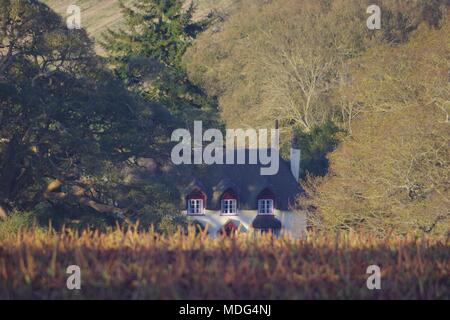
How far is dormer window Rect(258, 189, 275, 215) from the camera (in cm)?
4806

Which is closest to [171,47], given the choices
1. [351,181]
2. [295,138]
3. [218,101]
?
[218,101]

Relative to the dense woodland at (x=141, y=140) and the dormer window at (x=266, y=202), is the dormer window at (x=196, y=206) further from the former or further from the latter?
the dense woodland at (x=141, y=140)

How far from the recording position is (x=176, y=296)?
8.18 metres

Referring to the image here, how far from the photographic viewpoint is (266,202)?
159ft

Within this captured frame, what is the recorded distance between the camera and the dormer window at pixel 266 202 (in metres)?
48.1

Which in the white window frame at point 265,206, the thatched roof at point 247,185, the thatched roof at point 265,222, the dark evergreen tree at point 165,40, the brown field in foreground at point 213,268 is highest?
the dark evergreen tree at point 165,40

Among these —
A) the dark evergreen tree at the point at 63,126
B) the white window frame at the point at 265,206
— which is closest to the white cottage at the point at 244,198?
the white window frame at the point at 265,206

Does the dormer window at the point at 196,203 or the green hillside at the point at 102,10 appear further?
the green hillside at the point at 102,10

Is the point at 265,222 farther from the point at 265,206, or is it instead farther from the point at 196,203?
the point at 196,203

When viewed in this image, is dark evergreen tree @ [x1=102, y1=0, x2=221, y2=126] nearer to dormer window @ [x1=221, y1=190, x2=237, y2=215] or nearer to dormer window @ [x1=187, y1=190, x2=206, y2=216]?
dormer window @ [x1=221, y1=190, x2=237, y2=215]

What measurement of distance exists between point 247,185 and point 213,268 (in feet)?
131

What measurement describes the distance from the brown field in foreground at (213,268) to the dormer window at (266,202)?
37858 millimetres

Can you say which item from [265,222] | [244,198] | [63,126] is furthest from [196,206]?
[63,126]

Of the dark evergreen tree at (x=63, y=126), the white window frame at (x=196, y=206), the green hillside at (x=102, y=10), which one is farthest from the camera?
the green hillside at (x=102, y=10)
